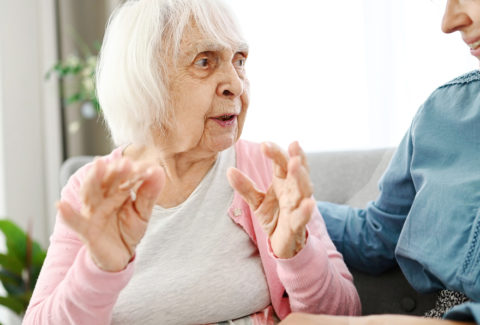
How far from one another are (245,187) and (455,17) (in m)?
0.50

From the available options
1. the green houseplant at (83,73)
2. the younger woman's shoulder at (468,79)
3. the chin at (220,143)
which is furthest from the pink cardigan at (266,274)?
the green houseplant at (83,73)

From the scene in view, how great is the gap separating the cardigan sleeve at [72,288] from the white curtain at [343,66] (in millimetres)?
1405

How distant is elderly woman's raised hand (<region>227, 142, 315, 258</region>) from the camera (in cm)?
82

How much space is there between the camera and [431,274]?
1.03m

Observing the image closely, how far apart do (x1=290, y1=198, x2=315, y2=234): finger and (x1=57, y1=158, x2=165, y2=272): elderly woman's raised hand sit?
0.23 m

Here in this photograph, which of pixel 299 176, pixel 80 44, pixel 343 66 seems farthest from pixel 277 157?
pixel 80 44

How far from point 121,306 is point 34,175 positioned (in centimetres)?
213

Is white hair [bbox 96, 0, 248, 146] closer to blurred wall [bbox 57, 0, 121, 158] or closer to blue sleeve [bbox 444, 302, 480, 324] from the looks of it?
blue sleeve [bbox 444, 302, 480, 324]

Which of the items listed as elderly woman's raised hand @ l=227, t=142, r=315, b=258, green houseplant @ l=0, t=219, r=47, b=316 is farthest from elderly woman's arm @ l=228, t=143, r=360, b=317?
green houseplant @ l=0, t=219, r=47, b=316

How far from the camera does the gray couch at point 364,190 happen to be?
1.15 metres

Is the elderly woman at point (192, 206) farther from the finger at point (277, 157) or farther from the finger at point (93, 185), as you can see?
the finger at point (93, 185)

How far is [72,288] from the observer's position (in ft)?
2.89

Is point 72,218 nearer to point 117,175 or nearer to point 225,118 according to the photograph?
point 117,175

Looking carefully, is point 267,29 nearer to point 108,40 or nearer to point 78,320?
point 108,40
